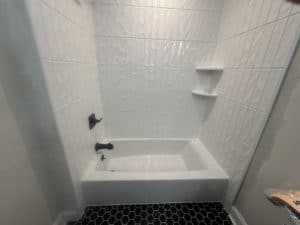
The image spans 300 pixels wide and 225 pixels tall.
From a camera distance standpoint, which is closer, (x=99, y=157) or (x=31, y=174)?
(x=31, y=174)

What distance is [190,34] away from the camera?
4.19 feet

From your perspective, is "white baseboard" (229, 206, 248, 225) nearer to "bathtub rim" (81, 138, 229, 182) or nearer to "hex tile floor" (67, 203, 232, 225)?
"hex tile floor" (67, 203, 232, 225)

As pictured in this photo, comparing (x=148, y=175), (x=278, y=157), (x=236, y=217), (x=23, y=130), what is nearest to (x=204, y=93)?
(x=278, y=157)

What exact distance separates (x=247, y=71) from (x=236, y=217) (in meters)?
1.12

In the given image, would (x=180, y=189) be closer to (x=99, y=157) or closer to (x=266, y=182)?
(x=266, y=182)

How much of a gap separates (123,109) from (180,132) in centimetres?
80

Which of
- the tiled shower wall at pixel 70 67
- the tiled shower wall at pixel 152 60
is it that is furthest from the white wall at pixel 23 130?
the tiled shower wall at pixel 152 60

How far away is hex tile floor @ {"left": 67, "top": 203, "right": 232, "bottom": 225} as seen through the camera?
38.8 inches

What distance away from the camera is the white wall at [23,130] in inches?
21.3

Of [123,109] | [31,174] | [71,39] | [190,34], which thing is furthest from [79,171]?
[190,34]

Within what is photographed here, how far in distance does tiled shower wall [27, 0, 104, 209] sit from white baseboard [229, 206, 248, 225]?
1.25 meters

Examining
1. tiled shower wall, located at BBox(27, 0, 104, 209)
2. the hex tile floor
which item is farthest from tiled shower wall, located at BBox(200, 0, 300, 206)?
tiled shower wall, located at BBox(27, 0, 104, 209)

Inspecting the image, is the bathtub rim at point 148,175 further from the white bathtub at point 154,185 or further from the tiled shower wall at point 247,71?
the tiled shower wall at point 247,71

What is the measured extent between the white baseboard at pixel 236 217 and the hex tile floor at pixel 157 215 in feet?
0.12
